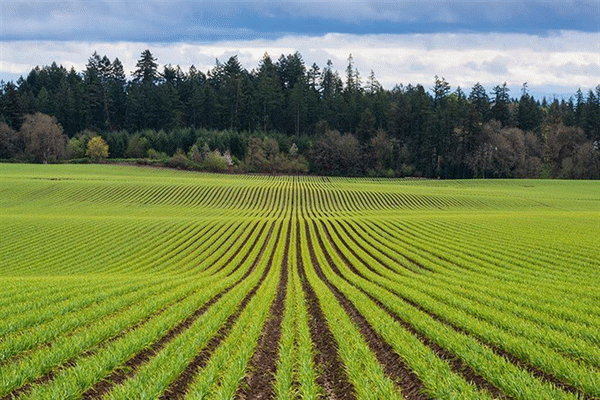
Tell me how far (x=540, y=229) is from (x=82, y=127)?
122485mm

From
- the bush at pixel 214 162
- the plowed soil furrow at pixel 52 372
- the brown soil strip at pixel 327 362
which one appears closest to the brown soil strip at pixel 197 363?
the plowed soil furrow at pixel 52 372

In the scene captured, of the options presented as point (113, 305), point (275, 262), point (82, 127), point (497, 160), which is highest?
point (82, 127)

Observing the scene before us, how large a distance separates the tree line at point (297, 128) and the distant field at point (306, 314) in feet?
241

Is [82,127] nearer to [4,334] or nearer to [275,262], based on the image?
[275,262]

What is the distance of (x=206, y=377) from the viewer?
720 cm

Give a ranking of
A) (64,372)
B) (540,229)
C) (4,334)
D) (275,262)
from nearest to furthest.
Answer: (64,372) → (4,334) → (275,262) → (540,229)

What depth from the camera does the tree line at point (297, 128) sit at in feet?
340

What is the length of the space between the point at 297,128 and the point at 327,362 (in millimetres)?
114889

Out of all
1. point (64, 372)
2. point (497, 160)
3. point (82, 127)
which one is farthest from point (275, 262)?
point (82, 127)

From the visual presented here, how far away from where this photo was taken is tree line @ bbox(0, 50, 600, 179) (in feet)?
340

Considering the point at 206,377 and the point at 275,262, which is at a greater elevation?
the point at 206,377

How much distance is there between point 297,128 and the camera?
121 metres

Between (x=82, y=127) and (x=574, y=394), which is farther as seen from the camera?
(x=82, y=127)

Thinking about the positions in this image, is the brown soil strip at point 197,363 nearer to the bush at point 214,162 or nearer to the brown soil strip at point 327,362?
the brown soil strip at point 327,362
